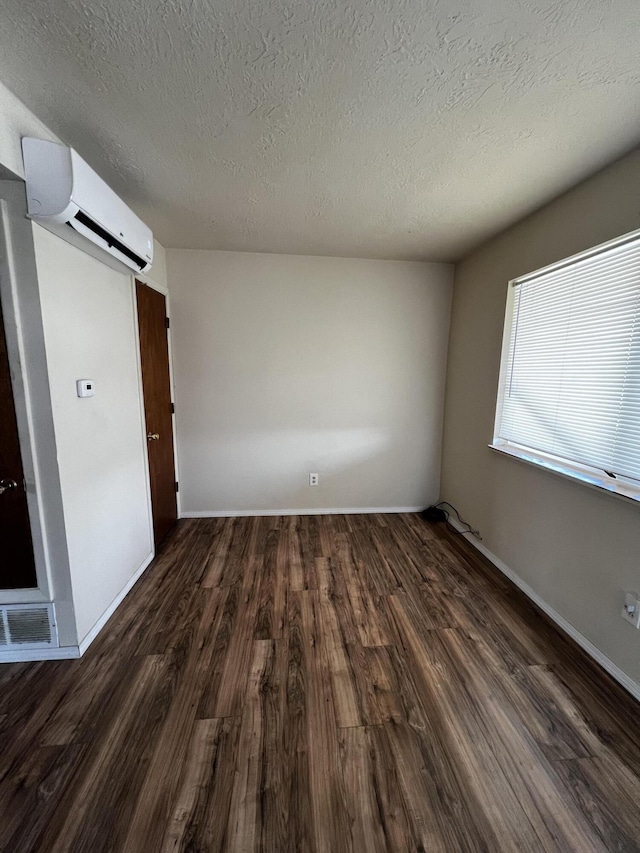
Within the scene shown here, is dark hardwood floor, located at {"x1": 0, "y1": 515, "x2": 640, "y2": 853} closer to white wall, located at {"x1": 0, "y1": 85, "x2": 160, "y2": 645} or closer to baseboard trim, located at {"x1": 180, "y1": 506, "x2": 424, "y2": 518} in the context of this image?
white wall, located at {"x1": 0, "y1": 85, "x2": 160, "y2": 645}

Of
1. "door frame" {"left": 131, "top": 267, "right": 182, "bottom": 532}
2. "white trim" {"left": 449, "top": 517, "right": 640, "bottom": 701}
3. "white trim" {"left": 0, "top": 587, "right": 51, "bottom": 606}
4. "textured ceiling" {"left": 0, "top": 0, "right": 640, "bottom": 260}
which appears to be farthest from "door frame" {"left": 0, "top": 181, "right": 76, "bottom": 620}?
"white trim" {"left": 449, "top": 517, "right": 640, "bottom": 701}

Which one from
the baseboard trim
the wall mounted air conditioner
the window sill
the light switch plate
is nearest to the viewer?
the wall mounted air conditioner

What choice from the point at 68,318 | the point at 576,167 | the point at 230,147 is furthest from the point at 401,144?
the point at 68,318

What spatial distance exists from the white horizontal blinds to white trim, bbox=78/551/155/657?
9.49ft

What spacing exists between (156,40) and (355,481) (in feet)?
9.89

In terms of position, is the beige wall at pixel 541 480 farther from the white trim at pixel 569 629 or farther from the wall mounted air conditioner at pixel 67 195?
the wall mounted air conditioner at pixel 67 195

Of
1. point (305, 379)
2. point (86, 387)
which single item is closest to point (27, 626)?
point (86, 387)

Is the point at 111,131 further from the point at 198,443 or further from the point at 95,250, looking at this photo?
the point at 198,443

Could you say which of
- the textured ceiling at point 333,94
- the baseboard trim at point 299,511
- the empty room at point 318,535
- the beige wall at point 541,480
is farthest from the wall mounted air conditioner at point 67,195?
the beige wall at point 541,480

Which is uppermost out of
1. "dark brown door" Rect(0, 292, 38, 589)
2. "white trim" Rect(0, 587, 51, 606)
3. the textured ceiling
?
the textured ceiling

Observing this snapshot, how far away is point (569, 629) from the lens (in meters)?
1.73

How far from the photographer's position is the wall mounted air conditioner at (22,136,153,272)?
1.23m

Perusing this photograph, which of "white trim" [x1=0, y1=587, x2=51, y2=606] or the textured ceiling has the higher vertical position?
the textured ceiling

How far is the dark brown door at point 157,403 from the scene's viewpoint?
236cm
